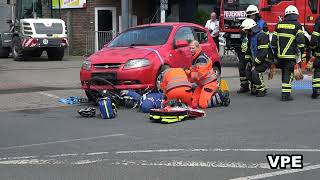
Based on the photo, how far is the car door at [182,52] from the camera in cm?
1195

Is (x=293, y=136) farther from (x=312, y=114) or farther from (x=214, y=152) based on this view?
(x=312, y=114)

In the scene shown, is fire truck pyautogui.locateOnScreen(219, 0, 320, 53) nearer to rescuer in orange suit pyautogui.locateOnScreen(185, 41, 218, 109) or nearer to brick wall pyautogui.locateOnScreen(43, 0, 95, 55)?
rescuer in orange suit pyautogui.locateOnScreen(185, 41, 218, 109)

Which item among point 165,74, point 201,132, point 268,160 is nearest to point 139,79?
point 165,74

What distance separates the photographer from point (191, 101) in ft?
34.9

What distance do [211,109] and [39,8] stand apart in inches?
719

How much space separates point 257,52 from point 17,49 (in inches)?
601

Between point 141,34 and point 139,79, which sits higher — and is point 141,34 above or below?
above

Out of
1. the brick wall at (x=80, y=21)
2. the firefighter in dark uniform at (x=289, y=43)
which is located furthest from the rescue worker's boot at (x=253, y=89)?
the brick wall at (x=80, y=21)

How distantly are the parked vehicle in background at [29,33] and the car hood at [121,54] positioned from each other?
42.8 feet

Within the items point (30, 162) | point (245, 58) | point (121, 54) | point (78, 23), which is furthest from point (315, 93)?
point (78, 23)

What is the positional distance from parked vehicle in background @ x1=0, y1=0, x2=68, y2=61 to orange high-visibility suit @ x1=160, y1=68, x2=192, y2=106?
49.3ft

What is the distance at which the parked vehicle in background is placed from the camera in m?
24.4

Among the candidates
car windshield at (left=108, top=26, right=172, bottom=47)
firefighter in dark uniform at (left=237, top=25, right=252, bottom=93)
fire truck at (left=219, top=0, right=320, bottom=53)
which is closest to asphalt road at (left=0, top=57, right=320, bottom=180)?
firefighter in dark uniform at (left=237, top=25, right=252, bottom=93)

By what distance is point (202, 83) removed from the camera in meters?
10.9
